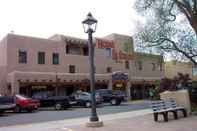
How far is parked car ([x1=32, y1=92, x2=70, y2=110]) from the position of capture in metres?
31.7

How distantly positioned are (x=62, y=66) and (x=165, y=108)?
90.6 ft

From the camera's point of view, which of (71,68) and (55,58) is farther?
(71,68)

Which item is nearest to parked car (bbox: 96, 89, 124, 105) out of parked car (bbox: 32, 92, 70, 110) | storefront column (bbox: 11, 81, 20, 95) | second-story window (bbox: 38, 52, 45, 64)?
parked car (bbox: 32, 92, 70, 110)

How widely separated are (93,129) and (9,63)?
25.9 metres

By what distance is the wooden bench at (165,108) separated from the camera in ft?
51.5

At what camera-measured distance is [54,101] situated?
1268 inches

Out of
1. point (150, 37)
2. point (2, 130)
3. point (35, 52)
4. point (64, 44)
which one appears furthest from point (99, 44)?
point (2, 130)

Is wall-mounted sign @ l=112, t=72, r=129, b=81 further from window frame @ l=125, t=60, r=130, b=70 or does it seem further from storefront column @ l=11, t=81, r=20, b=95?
storefront column @ l=11, t=81, r=20, b=95

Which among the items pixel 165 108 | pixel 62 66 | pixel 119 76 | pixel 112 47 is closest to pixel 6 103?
pixel 165 108

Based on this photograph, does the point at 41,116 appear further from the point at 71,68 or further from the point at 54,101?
the point at 71,68

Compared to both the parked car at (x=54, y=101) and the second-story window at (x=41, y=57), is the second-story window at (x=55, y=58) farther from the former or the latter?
the parked car at (x=54, y=101)

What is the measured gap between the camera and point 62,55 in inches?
1700

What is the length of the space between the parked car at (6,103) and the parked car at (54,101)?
4667mm

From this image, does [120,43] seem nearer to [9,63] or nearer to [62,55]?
[62,55]
